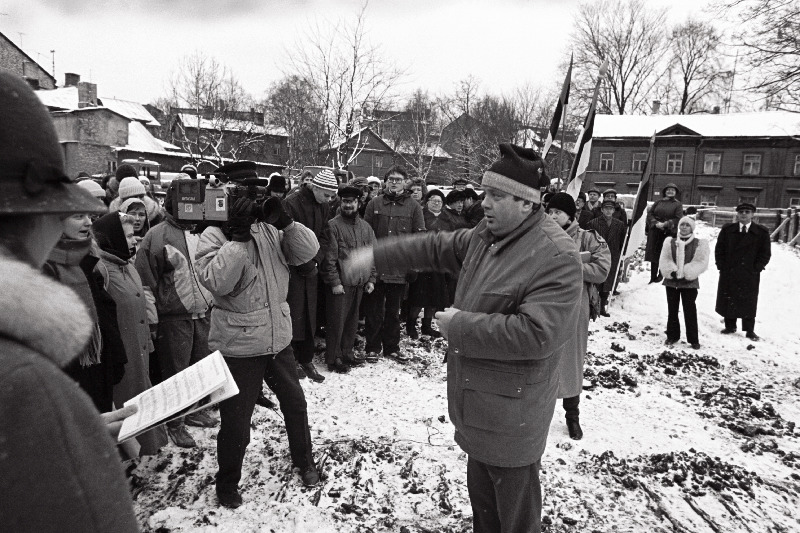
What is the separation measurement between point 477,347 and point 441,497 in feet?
6.10

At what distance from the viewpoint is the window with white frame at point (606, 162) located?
41812 millimetres

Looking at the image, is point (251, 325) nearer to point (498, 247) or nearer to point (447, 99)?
point (498, 247)

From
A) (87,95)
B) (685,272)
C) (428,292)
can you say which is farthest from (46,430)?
(87,95)

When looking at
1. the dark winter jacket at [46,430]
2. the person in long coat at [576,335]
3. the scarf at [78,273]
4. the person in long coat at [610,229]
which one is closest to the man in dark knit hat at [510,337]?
the dark winter jacket at [46,430]

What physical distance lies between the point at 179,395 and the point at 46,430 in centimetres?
115

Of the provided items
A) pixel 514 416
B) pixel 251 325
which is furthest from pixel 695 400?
pixel 251 325

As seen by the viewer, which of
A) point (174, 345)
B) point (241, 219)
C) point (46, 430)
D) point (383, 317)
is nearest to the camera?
point (46, 430)

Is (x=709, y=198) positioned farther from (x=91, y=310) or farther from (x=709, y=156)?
(x=91, y=310)

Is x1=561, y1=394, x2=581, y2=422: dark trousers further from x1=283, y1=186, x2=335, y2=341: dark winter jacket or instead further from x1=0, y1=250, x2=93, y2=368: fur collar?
x1=0, y1=250, x2=93, y2=368: fur collar

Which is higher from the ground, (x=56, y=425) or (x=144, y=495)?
(x=56, y=425)

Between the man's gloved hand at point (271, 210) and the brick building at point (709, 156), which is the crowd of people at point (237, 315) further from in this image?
the brick building at point (709, 156)

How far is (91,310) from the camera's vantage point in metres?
3.17

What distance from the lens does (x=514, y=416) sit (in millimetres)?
2523

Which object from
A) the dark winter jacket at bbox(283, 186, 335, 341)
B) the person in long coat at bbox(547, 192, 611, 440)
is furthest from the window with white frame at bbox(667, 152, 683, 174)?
the dark winter jacket at bbox(283, 186, 335, 341)
